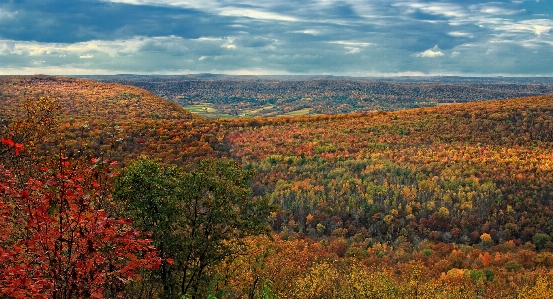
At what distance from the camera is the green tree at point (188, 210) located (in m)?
16.5

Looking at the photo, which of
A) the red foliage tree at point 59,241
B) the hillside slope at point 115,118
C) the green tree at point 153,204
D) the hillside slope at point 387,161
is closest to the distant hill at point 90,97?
the hillside slope at point 115,118

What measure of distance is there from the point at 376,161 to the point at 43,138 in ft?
187

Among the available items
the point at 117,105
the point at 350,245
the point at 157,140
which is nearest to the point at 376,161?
the point at 350,245

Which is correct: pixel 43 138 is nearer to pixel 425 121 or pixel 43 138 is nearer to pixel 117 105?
pixel 425 121

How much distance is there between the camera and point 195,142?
267ft

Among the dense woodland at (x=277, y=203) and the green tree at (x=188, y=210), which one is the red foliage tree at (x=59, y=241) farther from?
the green tree at (x=188, y=210)

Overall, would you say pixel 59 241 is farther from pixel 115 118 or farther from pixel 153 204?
pixel 115 118

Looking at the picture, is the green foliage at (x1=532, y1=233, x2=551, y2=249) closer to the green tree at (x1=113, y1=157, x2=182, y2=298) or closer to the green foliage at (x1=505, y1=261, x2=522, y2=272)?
the green foliage at (x1=505, y1=261, x2=522, y2=272)

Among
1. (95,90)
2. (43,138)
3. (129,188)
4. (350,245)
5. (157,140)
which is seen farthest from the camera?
(95,90)

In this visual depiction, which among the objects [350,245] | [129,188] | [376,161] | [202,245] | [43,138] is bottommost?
[350,245]

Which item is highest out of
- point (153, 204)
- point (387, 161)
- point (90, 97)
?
point (90, 97)

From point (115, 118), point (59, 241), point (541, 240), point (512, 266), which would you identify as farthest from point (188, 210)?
point (115, 118)

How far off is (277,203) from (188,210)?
138 feet

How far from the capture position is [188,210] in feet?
61.6
